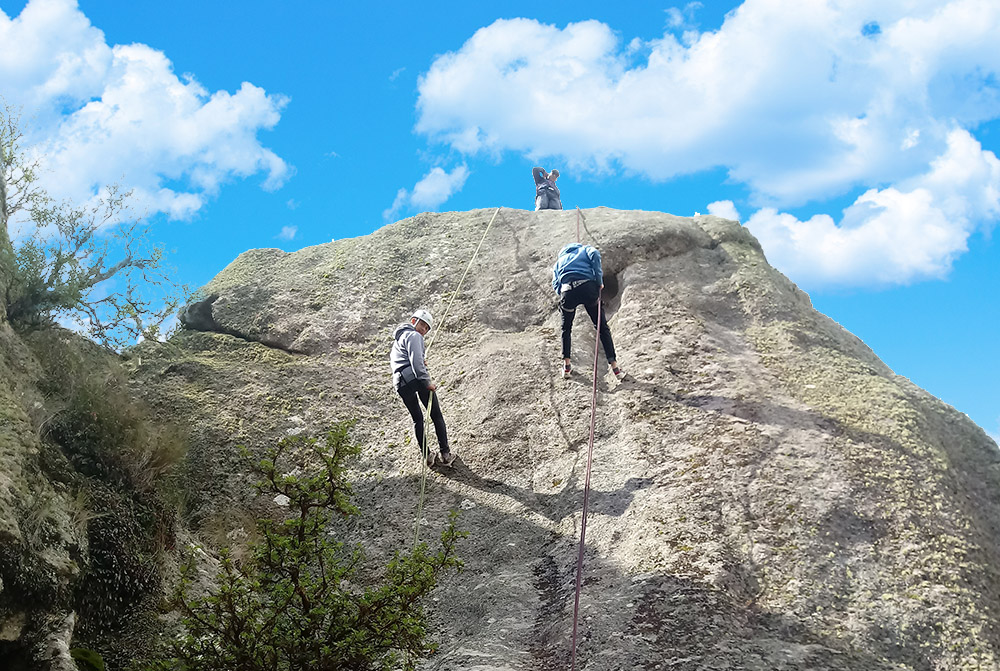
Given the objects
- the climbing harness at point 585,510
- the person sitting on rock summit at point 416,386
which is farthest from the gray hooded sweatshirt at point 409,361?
the climbing harness at point 585,510

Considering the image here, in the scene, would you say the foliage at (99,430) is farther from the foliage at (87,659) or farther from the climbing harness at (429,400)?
the climbing harness at (429,400)

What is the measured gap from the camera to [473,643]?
322 inches

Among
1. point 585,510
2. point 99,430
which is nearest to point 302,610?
point 585,510

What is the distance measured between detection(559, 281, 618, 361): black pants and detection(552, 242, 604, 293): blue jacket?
0.16 meters

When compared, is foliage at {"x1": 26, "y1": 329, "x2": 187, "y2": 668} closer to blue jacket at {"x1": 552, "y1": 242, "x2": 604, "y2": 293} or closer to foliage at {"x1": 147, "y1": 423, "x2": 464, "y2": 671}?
foliage at {"x1": 147, "y1": 423, "x2": 464, "y2": 671}

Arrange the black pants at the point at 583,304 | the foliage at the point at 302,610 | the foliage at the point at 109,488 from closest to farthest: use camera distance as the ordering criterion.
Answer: the foliage at the point at 302,610 < the foliage at the point at 109,488 < the black pants at the point at 583,304

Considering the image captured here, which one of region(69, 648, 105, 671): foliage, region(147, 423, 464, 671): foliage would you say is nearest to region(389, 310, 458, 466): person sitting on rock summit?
region(147, 423, 464, 671): foliage

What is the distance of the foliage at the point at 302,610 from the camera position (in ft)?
19.9

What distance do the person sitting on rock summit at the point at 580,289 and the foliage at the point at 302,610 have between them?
6.46 m

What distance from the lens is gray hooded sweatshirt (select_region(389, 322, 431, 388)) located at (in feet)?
35.9

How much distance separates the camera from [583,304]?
12.5m

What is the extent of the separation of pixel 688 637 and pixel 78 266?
10.7 metres

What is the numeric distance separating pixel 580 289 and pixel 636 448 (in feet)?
9.72

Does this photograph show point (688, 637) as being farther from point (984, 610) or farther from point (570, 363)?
point (570, 363)
